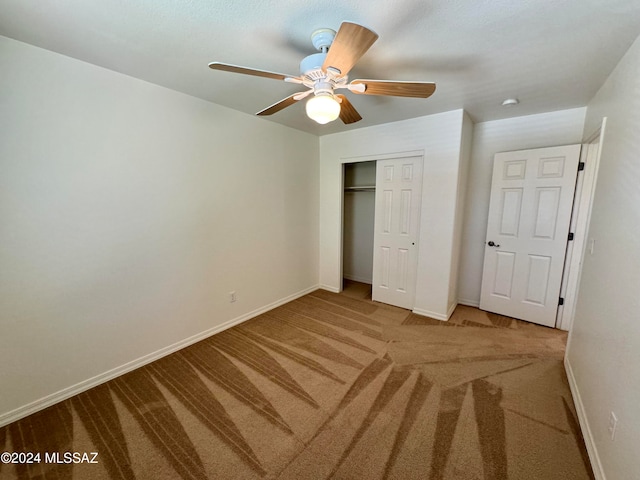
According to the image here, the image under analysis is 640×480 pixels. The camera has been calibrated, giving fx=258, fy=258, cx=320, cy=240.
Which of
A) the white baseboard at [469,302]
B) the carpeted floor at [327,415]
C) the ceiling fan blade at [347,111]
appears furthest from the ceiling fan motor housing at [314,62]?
the white baseboard at [469,302]

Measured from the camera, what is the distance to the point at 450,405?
1807mm

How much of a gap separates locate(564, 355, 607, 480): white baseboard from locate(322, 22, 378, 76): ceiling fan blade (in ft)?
7.75

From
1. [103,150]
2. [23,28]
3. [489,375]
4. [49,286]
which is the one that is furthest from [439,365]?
[23,28]

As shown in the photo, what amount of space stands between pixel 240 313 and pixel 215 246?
2.86 ft

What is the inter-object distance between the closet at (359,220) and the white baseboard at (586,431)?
A: 8.79 feet

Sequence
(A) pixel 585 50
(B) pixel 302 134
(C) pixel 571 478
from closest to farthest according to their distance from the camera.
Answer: (C) pixel 571 478
(A) pixel 585 50
(B) pixel 302 134

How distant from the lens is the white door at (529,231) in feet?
9.00

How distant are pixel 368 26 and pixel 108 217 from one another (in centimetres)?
223

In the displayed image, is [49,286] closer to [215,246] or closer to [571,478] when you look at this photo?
[215,246]

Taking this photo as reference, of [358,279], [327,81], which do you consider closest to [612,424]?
[327,81]

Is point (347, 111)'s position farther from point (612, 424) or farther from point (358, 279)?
point (358, 279)

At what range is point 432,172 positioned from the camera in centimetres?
291

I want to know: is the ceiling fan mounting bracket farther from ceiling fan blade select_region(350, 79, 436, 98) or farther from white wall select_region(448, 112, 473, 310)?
white wall select_region(448, 112, 473, 310)

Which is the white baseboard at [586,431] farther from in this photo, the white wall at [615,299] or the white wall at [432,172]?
the white wall at [432,172]
